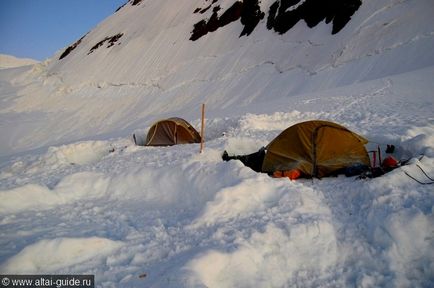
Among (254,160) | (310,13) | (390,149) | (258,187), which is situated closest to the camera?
(258,187)

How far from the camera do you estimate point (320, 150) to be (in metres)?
7.91

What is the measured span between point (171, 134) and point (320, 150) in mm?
7621

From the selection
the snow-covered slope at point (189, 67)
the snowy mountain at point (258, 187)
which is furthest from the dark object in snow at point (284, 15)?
the snow-covered slope at point (189, 67)

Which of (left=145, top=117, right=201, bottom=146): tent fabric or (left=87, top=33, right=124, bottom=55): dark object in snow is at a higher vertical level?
(left=87, top=33, right=124, bottom=55): dark object in snow

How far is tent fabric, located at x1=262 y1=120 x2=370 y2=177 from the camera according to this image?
25.5ft

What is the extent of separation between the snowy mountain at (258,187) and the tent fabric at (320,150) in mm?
506

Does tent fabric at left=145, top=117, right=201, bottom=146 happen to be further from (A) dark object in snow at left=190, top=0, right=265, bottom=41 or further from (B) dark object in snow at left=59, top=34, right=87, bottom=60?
(B) dark object in snow at left=59, top=34, right=87, bottom=60

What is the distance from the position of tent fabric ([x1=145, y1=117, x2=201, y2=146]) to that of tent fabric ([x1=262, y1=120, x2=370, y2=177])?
6401 mm

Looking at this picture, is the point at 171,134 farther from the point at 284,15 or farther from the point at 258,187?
the point at 284,15

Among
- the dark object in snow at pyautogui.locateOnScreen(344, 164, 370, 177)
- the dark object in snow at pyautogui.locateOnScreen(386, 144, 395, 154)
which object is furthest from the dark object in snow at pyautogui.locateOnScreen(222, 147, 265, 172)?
the dark object in snow at pyautogui.locateOnScreen(386, 144, 395, 154)

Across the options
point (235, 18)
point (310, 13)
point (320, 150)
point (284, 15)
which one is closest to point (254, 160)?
point (320, 150)

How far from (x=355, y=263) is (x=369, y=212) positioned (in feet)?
3.40

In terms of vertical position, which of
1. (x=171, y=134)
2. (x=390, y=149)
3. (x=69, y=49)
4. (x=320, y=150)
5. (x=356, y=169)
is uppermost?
Result: (x=69, y=49)

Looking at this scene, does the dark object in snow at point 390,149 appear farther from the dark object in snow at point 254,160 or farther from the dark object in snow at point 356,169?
the dark object in snow at point 254,160
